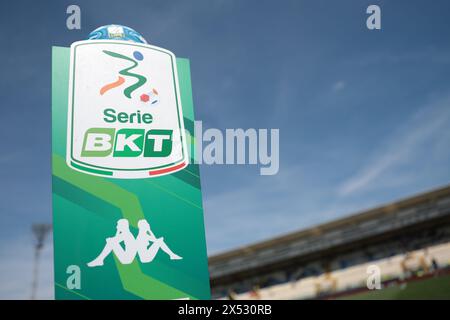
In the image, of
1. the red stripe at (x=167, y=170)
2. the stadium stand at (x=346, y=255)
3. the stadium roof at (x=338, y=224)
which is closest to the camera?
the red stripe at (x=167, y=170)

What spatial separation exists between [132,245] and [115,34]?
480 cm

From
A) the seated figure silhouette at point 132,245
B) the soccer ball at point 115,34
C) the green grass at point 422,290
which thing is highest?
the soccer ball at point 115,34

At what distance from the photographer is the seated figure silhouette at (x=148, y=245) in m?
6.87

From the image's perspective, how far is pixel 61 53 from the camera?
25.4 feet

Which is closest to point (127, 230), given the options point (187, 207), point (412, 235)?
point (187, 207)

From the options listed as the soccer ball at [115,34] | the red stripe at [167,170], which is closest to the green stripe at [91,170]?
the red stripe at [167,170]

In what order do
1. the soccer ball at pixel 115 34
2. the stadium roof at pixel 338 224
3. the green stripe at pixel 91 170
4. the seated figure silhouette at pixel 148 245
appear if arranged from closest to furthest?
the seated figure silhouette at pixel 148 245
the green stripe at pixel 91 170
the soccer ball at pixel 115 34
the stadium roof at pixel 338 224

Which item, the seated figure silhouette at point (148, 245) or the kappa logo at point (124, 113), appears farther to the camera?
the kappa logo at point (124, 113)

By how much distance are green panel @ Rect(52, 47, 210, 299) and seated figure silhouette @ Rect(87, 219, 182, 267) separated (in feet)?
0.29

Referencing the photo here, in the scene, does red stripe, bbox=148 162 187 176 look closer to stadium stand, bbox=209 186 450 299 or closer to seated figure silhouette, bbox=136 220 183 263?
seated figure silhouette, bbox=136 220 183 263

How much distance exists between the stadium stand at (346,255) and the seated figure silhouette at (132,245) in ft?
25.4

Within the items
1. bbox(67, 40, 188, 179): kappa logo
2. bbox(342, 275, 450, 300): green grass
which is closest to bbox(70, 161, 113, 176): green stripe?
bbox(67, 40, 188, 179): kappa logo

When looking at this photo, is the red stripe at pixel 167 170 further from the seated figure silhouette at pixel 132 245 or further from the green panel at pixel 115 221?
the seated figure silhouette at pixel 132 245
